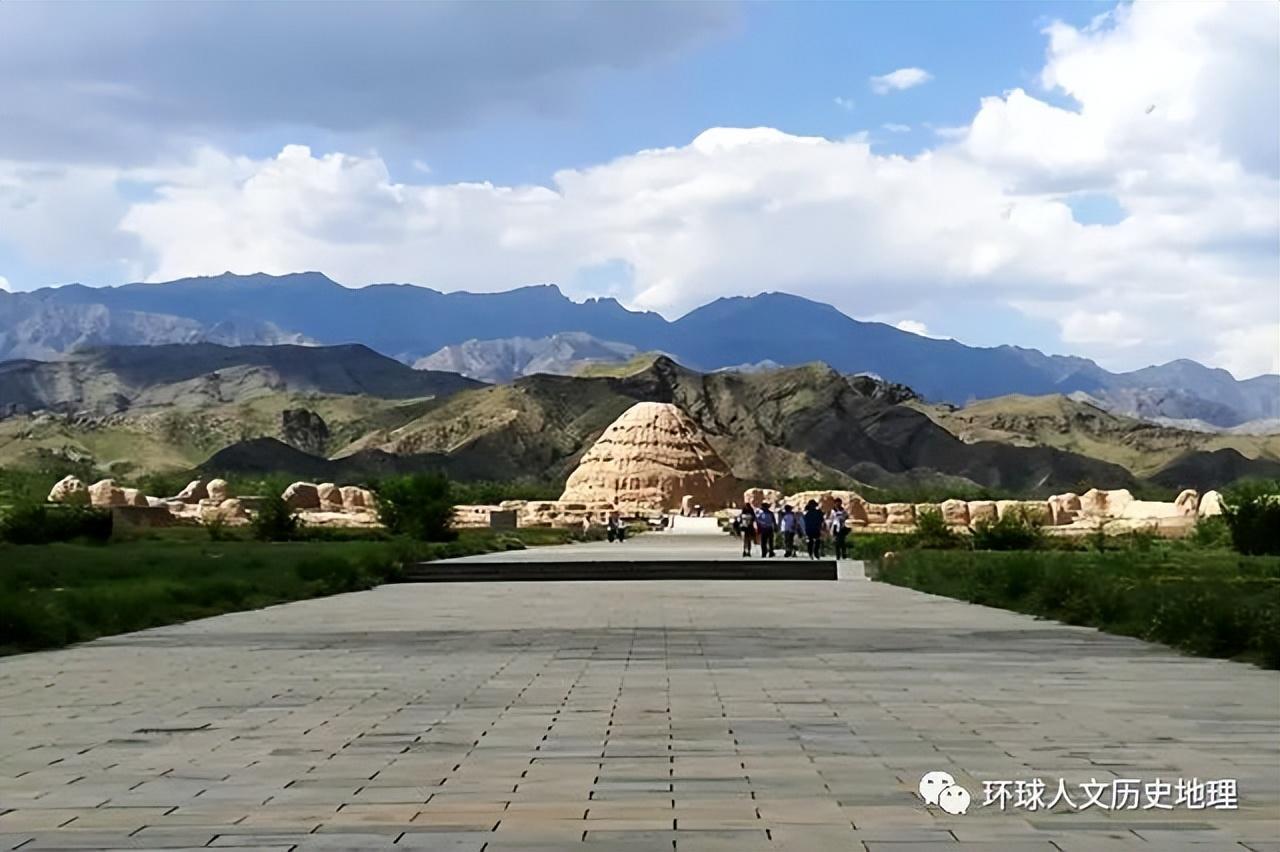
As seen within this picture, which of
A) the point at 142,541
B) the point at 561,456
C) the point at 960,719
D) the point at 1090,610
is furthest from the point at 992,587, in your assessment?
the point at 561,456

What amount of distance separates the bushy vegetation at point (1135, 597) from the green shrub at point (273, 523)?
18.6 metres

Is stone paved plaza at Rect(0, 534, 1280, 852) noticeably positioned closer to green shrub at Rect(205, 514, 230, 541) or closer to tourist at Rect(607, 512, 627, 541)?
green shrub at Rect(205, 514, 230, 541)

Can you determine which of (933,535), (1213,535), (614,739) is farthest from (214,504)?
(614,739)

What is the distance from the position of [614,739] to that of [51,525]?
30.5m

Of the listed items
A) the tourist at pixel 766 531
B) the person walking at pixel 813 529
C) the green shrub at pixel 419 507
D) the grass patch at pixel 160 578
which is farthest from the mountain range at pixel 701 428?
the person walking at pixel 813 529

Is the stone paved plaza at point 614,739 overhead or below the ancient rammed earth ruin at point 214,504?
below

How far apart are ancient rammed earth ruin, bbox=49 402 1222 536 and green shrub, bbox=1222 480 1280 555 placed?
5.23 metres

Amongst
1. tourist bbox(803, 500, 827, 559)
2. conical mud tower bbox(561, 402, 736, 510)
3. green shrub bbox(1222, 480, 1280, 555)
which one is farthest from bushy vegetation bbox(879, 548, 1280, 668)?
conical mud tower bbox(561, 402, 736, 510)

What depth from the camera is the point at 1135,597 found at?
12.7m

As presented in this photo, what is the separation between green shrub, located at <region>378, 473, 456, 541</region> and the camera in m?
35.7

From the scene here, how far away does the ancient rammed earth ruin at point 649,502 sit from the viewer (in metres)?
47.4

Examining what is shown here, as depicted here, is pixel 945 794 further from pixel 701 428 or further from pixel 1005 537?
pixel 701 428

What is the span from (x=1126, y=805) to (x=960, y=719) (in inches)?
79.3

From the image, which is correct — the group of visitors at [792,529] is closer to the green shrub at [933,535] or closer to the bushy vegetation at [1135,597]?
the green shrub at [933,535]
